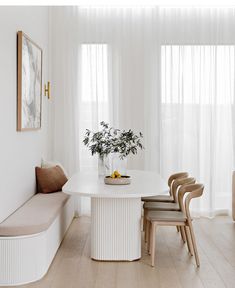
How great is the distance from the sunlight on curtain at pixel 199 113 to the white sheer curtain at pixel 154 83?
1 cm

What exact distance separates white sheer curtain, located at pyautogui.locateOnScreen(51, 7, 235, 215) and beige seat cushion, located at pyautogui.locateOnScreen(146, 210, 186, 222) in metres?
2.06

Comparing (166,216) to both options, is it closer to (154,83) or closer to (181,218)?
(181,218)

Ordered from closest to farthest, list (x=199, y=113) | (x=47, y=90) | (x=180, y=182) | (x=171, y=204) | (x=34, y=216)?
(x=34, y=216), (x=180, y=182), (x=171, y=204), (x=47, y=90), (x=199, y=113)

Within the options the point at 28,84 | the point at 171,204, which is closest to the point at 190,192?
the point at 171,204

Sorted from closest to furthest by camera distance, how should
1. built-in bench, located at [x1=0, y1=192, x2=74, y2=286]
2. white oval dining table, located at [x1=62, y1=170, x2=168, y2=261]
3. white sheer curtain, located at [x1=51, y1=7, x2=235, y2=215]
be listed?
built-in bench, located at [x1=0, y1=192, x2=74, y2=286]
white oval dining table, located at [x1=62, y1=170, x2=168, y2=261]
white sheer curtain, located at [x1=51, y1=7, x2=235, y2=215]

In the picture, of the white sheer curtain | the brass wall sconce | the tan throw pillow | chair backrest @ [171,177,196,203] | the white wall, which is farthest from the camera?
the white sheer curtain

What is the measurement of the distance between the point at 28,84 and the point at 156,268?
2277mm

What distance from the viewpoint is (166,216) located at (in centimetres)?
454

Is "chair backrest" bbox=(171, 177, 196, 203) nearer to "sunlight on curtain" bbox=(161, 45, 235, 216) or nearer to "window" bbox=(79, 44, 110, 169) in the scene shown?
"sunlight on curtain" bbox=(161, 45, 235, 216)

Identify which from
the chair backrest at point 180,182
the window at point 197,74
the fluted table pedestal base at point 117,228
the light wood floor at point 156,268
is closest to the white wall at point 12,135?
the light wood floor at point 156,268

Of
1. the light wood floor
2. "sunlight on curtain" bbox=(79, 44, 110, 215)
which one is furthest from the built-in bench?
"sunlight on curtain" bbox=(79, 44, 110, 215)

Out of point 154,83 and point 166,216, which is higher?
point 154,83

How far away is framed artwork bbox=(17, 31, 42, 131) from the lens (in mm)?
4770

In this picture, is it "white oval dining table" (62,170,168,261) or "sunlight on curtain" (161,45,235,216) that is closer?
"white oval dining table" (62,170,168,261)
